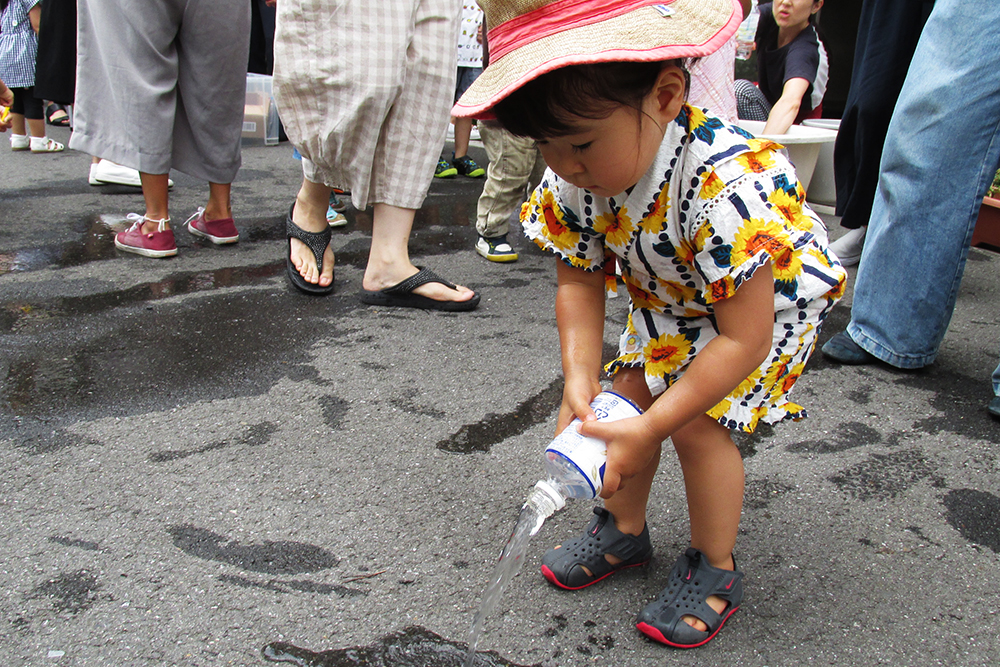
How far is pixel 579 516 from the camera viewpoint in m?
1.68

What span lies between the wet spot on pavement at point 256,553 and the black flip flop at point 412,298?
1352 millimetres

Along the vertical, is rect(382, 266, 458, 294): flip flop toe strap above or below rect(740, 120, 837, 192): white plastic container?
below

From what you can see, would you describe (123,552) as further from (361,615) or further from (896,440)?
(896,440)

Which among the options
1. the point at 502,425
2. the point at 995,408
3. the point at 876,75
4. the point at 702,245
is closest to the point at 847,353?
the point at 995,408

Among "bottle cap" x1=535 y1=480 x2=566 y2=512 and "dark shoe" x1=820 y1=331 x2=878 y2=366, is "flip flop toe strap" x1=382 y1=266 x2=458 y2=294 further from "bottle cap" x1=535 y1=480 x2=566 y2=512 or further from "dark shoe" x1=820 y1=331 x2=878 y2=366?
"bottle cap" x1=535 y1=480 x2=566 y2=512

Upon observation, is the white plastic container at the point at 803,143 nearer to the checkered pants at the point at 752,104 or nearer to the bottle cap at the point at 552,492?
the checkered pants at the point at 752,104

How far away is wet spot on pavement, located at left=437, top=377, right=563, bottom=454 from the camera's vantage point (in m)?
1.89

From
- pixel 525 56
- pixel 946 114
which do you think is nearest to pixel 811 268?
pixel 525 56

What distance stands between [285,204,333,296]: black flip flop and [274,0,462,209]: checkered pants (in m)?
0.22

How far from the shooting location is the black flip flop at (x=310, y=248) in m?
2.83

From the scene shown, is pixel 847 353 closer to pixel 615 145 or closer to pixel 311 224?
pixel 615 145

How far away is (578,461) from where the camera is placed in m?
1.19

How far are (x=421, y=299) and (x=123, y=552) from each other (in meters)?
1.47

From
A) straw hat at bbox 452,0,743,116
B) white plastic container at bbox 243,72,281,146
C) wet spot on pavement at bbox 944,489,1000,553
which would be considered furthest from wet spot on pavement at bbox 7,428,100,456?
white plastic container at bbox 243,72,281,146
